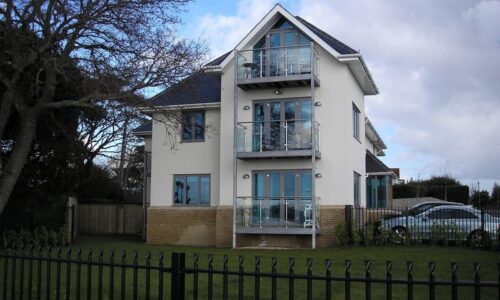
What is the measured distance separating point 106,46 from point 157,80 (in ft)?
5.37

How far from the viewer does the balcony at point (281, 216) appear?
76.1 ft

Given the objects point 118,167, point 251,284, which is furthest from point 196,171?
point 118,167

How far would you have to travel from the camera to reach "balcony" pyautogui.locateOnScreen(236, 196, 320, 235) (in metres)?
23.2

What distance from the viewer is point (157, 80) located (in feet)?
54.2

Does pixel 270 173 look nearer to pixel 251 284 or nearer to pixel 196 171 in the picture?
pixel 196 171

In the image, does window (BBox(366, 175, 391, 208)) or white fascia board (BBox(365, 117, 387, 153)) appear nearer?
window (BBox(366, 175, 391, 208))

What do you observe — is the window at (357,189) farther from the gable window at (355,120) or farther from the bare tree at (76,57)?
the bare tree at (76,57)

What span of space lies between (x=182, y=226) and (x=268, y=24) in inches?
377

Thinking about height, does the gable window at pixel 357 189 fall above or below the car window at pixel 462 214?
above

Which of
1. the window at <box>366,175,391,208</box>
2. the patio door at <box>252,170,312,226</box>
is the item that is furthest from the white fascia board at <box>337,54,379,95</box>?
the window at <box>366,175,391,208</box>

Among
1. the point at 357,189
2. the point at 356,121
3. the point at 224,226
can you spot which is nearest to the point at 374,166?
the point at 356,121

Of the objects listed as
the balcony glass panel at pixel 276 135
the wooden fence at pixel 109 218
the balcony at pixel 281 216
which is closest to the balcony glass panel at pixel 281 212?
the balcony at pixel 281 216

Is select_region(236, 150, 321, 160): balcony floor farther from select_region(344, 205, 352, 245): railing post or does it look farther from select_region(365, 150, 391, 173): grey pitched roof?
select_region(365, 150, 391, 173): grey pitched roof

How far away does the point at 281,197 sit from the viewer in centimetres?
2344
